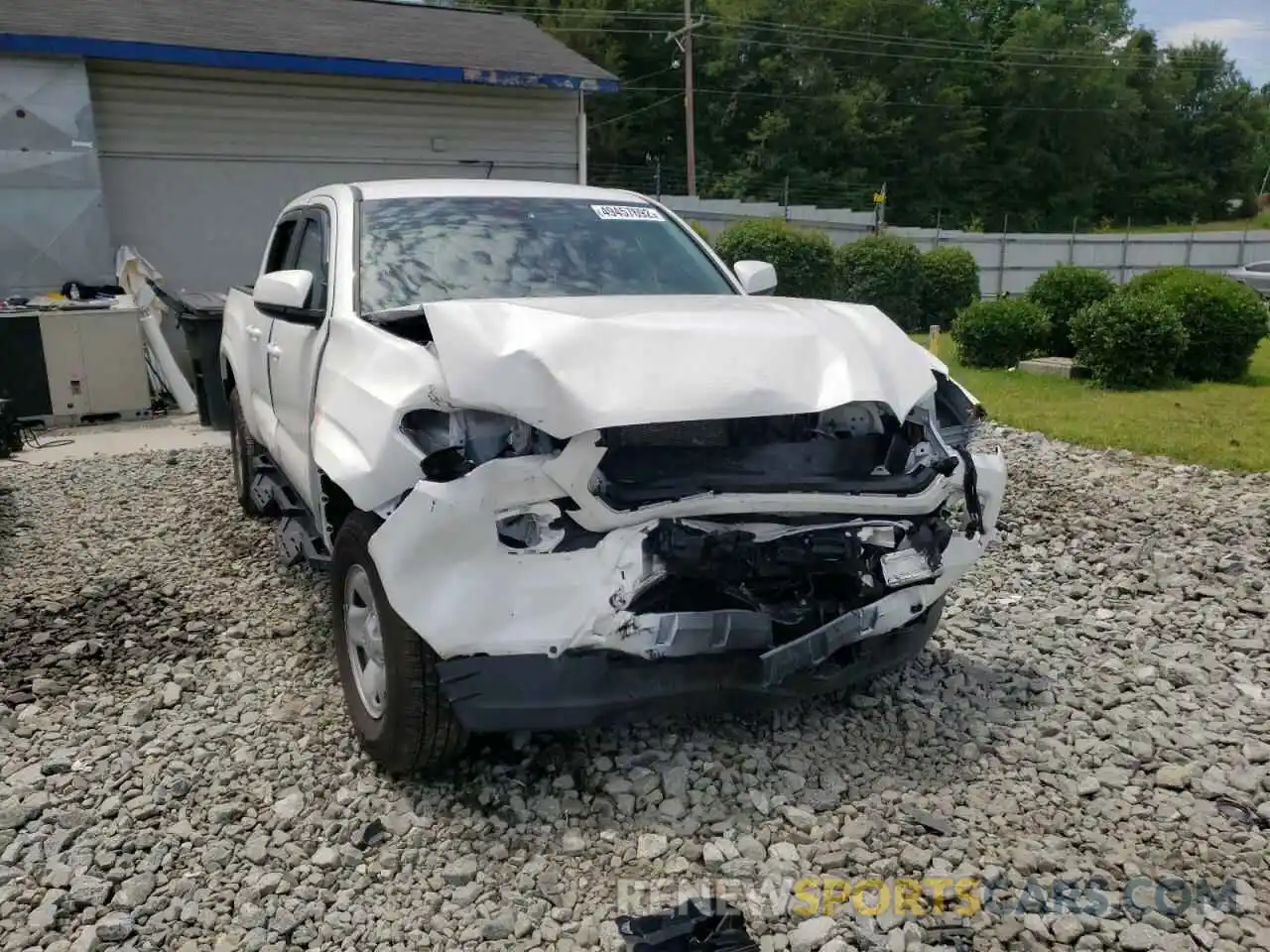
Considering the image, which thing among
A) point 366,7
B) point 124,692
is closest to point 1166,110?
point 366,7

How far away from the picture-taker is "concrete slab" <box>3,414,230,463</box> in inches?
342

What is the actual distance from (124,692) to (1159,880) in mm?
3651

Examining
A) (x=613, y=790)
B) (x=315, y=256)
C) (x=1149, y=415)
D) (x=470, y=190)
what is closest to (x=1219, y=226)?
(x=1149, y=415)

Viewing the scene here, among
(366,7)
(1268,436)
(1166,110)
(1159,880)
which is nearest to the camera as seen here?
(1159,880)

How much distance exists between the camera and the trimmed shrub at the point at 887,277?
18438mm

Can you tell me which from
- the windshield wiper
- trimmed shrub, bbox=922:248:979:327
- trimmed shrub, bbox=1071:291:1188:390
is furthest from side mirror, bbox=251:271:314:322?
trimmed shrub, bbox=922:248:979:327

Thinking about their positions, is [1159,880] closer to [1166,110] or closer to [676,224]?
[676,224]

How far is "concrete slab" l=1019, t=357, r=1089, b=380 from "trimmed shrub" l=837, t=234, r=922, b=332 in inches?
263

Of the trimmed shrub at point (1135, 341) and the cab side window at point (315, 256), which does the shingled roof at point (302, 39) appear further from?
the cab side window at point (315, 256)

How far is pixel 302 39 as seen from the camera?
12.5 metres

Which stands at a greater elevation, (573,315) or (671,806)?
(573,315)

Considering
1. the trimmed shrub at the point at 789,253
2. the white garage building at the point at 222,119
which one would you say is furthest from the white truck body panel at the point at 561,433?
the trimmed shrub at the point at 789,253

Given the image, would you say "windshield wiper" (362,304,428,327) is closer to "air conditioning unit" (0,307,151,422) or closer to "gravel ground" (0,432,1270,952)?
"gravel ground" (0,432,1270,952)

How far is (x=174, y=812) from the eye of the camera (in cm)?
329
